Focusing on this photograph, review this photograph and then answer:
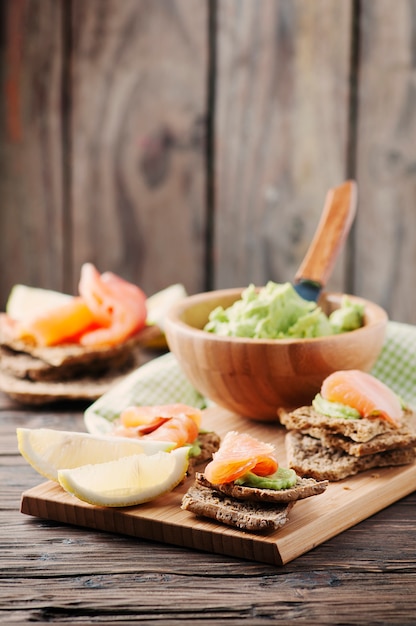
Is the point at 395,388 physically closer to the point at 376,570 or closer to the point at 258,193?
the point at 376,570

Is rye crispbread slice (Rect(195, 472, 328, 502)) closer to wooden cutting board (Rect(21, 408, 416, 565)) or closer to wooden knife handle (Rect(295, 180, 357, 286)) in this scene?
wooden cutting board (Rect(21, 408, 416, 565))

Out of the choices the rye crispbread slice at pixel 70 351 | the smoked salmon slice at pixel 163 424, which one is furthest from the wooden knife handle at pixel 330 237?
the smoked salmon slice at pixel 163 424

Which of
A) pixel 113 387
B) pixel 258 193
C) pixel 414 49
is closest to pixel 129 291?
pixel 113 387

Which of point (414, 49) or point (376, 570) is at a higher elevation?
point (414, 49)

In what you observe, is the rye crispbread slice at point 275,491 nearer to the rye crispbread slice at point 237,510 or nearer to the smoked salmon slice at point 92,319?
the rye crispbread slice at point 237,510

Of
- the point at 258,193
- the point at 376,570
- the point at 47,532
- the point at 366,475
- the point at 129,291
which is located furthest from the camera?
the point at 258,193

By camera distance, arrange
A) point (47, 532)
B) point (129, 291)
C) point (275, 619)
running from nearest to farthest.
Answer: point (275, 619) → point (47, 532) → point (129, 291)

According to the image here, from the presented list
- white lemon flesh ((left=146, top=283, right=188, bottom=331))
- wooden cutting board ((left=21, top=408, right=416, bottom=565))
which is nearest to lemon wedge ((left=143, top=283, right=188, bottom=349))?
white lemon flesh ((left=146, top=283, right=188, bottom=331))
